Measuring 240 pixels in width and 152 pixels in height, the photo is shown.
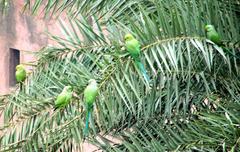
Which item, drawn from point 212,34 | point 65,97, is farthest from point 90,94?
point 212,34

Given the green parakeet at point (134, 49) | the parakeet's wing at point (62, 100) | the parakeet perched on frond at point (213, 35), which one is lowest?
the parakeet's wing at point (62, 100)

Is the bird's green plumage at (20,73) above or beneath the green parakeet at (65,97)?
above

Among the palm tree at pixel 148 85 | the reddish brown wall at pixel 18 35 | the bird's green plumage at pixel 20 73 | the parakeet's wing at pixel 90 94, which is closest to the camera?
the parakeet's wing at pixel 90 94

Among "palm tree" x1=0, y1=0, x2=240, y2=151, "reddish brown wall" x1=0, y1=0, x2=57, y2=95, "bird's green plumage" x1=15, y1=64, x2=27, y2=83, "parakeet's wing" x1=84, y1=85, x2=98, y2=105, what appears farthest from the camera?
"reddish brown wall" x1=0, y1=0, x2=57, y2=95

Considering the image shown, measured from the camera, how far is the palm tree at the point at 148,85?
1.42 metres

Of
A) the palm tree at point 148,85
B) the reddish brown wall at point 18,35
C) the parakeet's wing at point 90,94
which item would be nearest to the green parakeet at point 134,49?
the palm tree at point 148,85

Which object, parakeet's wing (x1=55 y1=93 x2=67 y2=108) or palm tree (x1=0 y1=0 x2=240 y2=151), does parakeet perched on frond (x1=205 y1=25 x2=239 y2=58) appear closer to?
palm tree (x1=0 y1=0 x2=240 y2=151)

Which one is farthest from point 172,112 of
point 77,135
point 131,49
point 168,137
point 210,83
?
point 131,49

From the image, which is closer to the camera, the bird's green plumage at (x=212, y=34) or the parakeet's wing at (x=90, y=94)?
the parakeet's wing at (x=90, y=94)

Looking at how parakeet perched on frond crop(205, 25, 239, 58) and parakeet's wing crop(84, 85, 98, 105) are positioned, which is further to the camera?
parakeet perched on frond crop(205, 25, 239, 58)

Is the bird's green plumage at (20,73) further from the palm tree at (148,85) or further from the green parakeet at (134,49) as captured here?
the green parakeet at (134,49)

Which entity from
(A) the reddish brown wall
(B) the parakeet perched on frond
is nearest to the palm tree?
(B) the parakeet perched on frond

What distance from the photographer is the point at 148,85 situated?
1.46 m

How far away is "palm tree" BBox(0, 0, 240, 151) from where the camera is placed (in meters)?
1.42
